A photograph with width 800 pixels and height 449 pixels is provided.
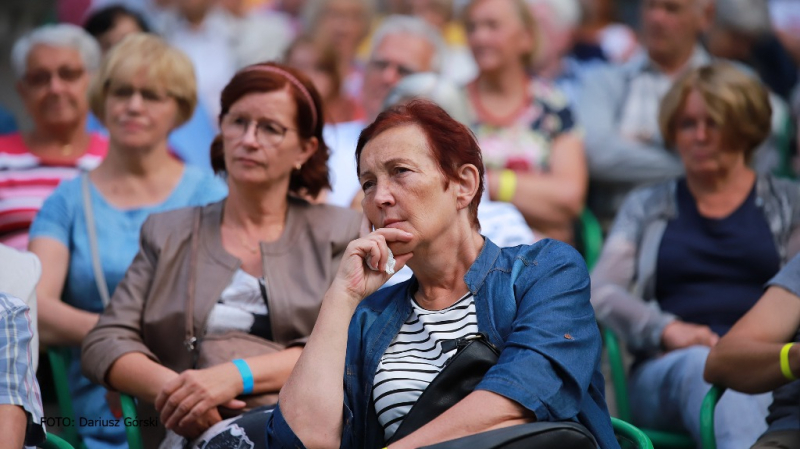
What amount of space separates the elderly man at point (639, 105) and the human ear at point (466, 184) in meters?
2.49

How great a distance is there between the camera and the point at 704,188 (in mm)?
4352

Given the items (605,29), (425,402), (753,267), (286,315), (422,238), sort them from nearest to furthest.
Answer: (425,402) → (422,238) → (286,315) → (753,267) → (605,29)

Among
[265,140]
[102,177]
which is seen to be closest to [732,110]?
[265,140]

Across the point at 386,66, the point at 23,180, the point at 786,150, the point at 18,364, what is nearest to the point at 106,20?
the point at 23,180

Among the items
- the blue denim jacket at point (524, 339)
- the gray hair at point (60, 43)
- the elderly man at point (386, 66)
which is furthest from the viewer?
the elderly man at point (386, 66)

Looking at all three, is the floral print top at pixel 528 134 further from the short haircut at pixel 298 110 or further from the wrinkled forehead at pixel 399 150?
the wrinkled forehead at pixel 399 150

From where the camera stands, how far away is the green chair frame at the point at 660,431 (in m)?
3.35

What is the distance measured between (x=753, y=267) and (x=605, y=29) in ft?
12.4

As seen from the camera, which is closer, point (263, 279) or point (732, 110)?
point (263, 279)

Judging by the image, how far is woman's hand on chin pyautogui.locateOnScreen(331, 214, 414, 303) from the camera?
2857mm

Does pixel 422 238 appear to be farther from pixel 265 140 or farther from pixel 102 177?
pixel 102 177

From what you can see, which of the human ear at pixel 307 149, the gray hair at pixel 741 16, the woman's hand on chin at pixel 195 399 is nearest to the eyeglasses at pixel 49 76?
the human ear at pixel 307 149

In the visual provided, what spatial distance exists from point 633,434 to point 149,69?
256 cm

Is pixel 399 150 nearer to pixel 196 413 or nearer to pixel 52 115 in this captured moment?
pixel 196 413
